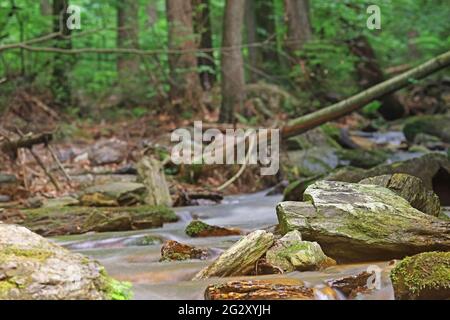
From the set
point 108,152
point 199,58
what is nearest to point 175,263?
point 108,152

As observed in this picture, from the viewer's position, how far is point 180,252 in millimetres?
3816

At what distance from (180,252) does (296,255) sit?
0.88 metres

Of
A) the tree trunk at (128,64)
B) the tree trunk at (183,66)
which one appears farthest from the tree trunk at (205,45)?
the tree trunk at (128,64)

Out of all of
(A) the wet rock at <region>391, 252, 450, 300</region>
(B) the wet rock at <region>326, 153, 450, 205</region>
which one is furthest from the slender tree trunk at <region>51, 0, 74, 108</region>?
(A) the wet rock at <region>391, 252, 450, 300</region>

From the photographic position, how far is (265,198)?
7648 millimetres

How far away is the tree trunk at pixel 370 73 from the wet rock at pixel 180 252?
39.1 feet

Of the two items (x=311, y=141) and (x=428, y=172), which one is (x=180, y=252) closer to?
(x=428, y=172)

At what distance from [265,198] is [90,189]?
2144 millimetres

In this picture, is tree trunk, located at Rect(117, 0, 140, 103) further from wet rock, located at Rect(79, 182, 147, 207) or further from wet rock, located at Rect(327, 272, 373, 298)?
wet rock, located at Rect(327, 272, 373, 298)

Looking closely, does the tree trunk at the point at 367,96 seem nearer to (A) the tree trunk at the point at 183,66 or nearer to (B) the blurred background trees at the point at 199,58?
(B) the blurred background trees at the point at 199,58

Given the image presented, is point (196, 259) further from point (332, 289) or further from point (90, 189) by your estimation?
point (90, 189)

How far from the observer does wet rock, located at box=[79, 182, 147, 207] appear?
263 inches

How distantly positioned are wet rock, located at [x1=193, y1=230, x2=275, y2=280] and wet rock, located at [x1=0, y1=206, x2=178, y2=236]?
2.28m
